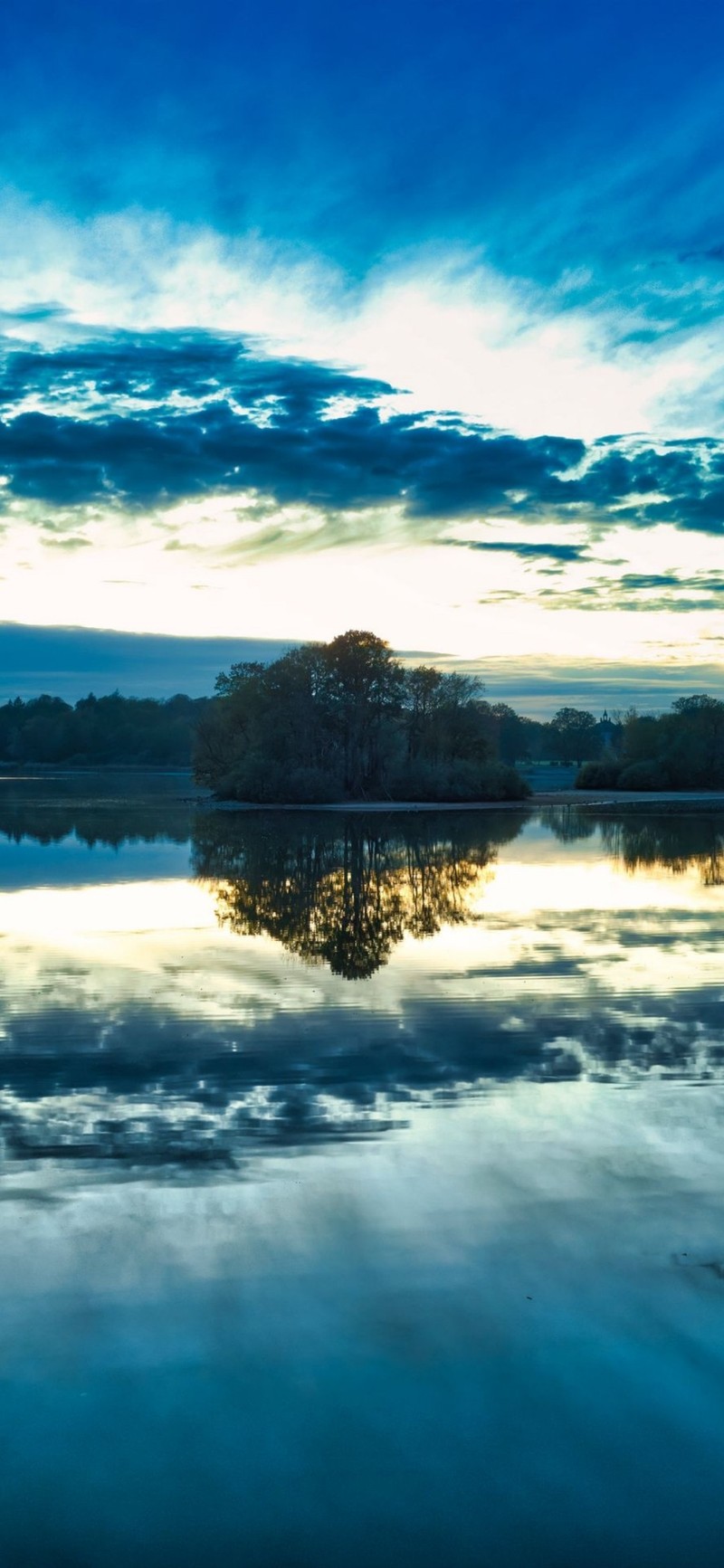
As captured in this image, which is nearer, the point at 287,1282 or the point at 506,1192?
the point at 287,1282

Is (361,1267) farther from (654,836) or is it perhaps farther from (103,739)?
(103,739)

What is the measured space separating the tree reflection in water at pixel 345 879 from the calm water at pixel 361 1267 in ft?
8.70

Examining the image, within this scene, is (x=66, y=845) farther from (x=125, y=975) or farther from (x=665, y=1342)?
(x=665, y=1342)

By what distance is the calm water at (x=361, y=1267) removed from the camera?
11.8 feet

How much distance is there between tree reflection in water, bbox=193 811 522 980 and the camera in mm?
14867

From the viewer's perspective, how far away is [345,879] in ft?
72.9

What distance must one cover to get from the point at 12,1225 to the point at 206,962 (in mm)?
7158

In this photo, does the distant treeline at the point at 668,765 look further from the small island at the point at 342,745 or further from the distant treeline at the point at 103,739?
the distant treeline at the point at 103,739

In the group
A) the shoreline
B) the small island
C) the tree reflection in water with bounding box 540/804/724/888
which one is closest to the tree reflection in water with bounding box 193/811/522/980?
the tree reflection in water with bounding box 540/804/724/888

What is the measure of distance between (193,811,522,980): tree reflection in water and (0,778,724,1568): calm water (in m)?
2.65

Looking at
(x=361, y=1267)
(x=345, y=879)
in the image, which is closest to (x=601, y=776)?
(x=345, y=879)

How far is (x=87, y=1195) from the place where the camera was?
5.86 metres

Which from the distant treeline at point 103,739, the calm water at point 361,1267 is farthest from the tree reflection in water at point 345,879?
the distant treeline at point 103,739

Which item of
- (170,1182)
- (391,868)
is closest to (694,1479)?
(170,1182)
